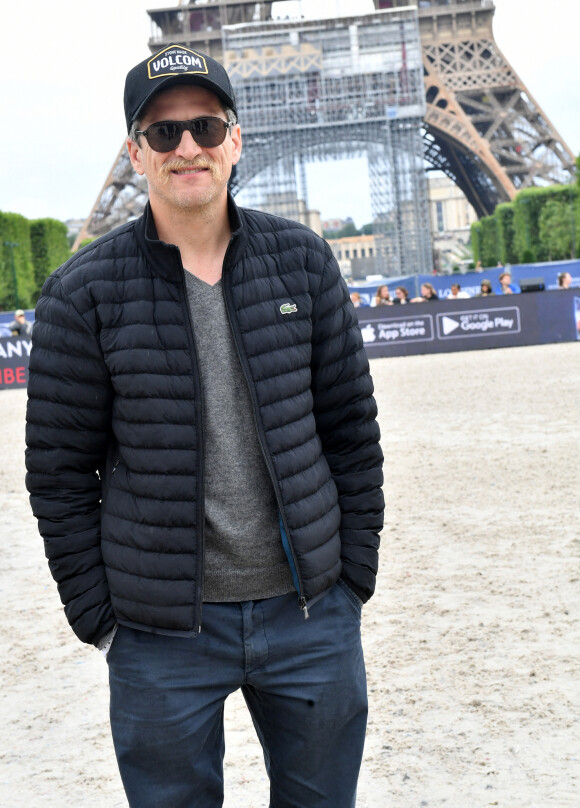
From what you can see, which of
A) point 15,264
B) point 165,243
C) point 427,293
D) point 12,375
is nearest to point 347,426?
point 165,243

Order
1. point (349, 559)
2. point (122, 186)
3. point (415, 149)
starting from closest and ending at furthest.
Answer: point (349, 559), point (122, 186), point (415, 149)

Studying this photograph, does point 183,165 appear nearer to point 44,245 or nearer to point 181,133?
point 181,133

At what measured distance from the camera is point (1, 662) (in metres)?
4.48

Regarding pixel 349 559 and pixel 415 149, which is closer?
pixel 349 559

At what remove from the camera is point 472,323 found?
21594 mm

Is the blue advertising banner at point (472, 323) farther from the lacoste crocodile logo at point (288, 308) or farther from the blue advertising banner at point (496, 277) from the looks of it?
the lacoste crocodile logo at point (288, 308)

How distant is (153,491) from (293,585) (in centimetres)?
32

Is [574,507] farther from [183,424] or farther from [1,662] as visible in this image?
[183,424]

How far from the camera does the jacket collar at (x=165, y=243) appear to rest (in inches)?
80.0

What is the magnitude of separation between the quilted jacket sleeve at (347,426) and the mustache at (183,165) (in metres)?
0.32

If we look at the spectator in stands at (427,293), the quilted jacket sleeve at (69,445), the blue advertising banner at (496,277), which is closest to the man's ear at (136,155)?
the quilted jacket sleeve at (69,445)

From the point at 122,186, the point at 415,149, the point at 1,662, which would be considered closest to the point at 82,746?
the point at 1,662

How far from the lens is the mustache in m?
2.03

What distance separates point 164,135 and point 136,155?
0.38ft
